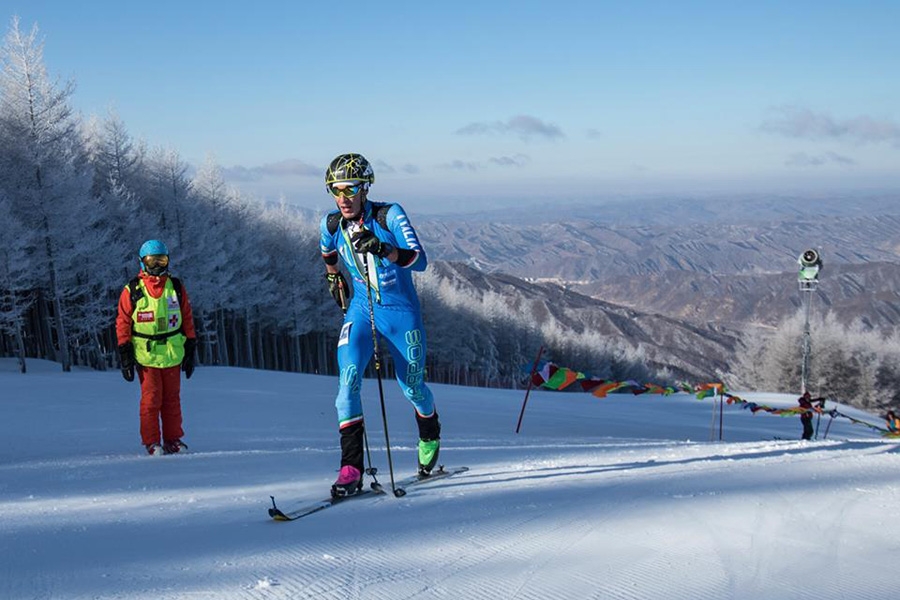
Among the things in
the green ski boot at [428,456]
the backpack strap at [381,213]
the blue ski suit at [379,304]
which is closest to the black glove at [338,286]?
the blue ski suit at [379,304]

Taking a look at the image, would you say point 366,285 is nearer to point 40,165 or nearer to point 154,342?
point 154,342

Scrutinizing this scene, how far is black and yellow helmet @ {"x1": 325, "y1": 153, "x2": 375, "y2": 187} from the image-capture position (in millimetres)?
5281

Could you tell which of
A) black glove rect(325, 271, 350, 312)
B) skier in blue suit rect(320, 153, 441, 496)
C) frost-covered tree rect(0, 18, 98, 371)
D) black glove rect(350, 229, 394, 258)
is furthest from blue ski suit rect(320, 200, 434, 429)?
frost-covered tree rect(0, 18, 98, 371)

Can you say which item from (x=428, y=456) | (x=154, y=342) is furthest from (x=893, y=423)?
(x=154, y=342)

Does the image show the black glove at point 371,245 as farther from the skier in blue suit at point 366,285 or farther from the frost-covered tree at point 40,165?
the frost-covered tree at point 40,165

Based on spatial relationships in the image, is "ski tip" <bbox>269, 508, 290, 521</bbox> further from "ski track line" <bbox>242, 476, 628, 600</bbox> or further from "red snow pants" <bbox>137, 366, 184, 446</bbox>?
"red snow pants" <bbox>137, 366, 184, 446</bbox>

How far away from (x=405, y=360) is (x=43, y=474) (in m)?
3.14

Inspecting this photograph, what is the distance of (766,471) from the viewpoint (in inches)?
240

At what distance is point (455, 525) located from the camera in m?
4.04

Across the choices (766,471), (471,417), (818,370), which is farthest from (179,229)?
(818,370)

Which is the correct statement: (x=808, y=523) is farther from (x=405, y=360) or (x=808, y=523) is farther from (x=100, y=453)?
(x=100, y=453)

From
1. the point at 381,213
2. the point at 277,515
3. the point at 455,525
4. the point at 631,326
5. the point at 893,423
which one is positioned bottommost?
the point at 631,326

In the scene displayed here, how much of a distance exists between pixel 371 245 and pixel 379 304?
663mm

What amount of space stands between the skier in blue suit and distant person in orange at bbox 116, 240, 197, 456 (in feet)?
8.06
